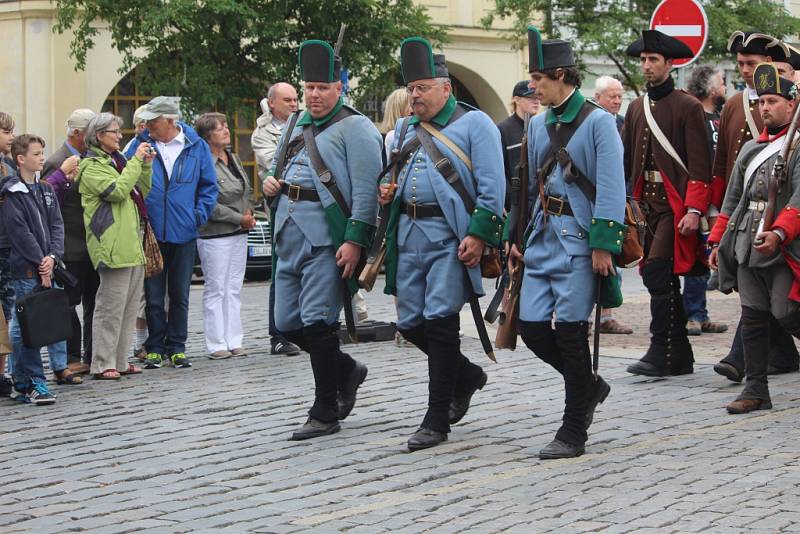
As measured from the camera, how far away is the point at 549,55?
7.63 meters

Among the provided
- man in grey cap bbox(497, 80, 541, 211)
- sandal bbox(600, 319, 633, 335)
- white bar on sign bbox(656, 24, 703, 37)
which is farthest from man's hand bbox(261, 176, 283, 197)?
white bar on sign bbox(656, 24, 703, 37)

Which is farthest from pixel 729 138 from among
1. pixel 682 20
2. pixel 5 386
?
pixel 5 386

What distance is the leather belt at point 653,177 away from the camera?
10117mm

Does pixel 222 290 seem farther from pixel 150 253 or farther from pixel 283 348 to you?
pixel 150 253

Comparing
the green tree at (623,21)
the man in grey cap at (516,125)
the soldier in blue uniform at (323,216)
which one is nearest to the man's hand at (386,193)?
the soldier in blue uniform at (323,216)

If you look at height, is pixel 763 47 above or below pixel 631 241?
above

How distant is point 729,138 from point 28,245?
4.42 m

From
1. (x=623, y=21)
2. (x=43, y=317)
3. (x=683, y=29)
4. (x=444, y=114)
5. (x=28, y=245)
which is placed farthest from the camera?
(x=623, y=21)

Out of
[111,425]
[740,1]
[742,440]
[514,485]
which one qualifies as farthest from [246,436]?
[740,1]

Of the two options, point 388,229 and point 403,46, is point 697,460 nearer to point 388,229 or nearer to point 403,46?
point 388,229

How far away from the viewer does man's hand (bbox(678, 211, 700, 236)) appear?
9.82 metres

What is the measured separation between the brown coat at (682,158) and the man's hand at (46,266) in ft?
12.6

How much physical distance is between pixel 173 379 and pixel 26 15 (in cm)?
2237

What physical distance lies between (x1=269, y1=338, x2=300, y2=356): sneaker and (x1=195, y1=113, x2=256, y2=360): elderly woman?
276mm
